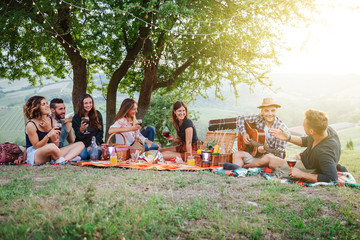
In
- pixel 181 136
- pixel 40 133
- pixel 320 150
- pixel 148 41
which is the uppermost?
pixel 148 41

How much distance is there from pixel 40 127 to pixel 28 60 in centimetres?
734

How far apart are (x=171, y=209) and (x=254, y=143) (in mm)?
3050

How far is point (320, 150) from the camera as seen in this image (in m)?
4.21

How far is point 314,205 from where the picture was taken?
130 inches

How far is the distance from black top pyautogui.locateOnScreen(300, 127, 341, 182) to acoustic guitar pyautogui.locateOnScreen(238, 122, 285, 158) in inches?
40.7

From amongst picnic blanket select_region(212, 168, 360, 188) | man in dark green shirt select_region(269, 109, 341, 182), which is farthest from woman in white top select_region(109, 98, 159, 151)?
man in dark green shirt select_region(269, 109, 341, 182)

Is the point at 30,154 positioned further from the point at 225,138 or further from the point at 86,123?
the point at 225,138

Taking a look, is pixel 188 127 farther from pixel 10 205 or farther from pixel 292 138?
pixel 10 205

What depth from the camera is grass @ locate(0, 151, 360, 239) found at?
8.18 feet

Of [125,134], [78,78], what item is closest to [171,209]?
[125,134]

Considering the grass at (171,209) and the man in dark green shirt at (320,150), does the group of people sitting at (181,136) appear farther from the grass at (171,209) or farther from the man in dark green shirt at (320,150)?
the grass at (171,209)

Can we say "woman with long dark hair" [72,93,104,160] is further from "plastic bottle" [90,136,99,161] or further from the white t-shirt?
the white t-shirt

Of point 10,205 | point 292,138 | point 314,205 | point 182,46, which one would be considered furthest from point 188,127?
point 182,46

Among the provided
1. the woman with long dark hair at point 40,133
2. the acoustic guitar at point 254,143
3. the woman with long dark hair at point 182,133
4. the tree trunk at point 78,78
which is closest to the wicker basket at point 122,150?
the woman with long dark hair at point 182,133
